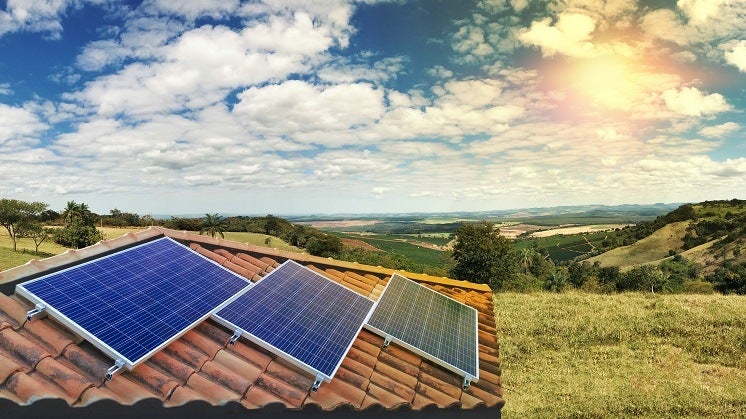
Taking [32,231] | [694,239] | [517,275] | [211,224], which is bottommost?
[517,275]

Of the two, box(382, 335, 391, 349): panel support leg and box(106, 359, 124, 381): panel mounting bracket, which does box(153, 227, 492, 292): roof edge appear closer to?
box(382, 335, 391, 349): panel support leg

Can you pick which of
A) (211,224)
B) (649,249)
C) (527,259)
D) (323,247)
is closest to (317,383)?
(323,247)

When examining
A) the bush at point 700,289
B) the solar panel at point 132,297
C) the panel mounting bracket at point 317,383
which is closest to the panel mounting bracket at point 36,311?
the solar panel at point 132,297

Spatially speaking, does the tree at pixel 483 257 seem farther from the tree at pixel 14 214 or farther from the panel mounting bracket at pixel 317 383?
the tree at pixel 14 214

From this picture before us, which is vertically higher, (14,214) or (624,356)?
(14,214)

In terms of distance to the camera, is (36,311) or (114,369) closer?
(114,369)

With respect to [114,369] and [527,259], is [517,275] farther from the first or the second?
[114,369]

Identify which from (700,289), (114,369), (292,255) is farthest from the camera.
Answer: (700,289)
